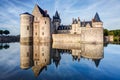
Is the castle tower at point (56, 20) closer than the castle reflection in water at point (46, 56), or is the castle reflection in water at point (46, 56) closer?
the castle reflection in water at point (46, 56)

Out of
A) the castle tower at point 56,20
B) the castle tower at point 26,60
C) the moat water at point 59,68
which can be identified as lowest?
the moat water at point 59,68

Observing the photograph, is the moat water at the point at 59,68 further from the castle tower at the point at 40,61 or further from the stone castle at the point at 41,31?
the stone castle at the point at 41,31

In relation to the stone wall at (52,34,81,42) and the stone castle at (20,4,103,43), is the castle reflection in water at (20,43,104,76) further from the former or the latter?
the stone wall at (52,34,81,42)

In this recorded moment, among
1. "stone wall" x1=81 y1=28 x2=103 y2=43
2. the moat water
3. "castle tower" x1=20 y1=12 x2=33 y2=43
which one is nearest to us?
the moat water

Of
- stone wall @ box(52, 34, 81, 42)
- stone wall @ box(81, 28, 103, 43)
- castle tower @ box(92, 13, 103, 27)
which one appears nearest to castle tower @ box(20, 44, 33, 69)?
stone wall @ box(81, 28, 103, 43)

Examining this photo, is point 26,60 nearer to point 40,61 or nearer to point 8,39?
point 40,61

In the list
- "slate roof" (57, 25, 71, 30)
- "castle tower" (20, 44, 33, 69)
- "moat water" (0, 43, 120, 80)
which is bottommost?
"moat water" (0, 43, 120, 80)

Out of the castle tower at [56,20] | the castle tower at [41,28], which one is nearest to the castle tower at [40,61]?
the castle tower at [41,28]

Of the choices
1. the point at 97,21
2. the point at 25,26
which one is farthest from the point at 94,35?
the point at 97,21

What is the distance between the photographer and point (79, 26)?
44531 mm

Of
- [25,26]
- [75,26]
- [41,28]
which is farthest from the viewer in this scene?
[75,26]

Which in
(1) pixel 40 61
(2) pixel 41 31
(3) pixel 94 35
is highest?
A: (2) pixel 41 31

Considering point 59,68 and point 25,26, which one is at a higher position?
point 25,26

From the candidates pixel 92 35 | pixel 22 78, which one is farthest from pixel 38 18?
pixel 22 78
